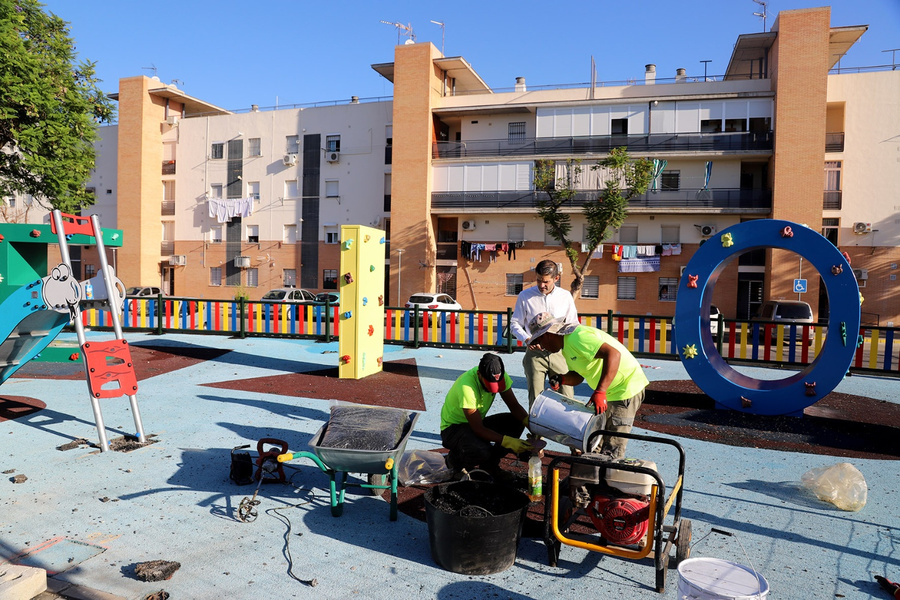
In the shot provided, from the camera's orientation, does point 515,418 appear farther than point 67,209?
No

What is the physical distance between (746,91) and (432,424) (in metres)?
29.4

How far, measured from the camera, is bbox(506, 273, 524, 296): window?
34844 mm

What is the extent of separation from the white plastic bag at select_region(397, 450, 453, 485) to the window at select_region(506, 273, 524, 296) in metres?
28.6

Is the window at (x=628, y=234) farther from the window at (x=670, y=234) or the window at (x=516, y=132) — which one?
the window at (x=516, y=132)

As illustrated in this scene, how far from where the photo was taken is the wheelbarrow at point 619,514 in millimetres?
4262

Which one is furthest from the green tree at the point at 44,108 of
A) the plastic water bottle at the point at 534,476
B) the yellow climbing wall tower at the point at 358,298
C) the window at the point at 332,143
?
the plastic water bottle at the point at 534,476

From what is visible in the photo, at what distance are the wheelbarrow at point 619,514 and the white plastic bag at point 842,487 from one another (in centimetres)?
197

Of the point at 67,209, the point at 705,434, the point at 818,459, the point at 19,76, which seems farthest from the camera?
the point at 67,209

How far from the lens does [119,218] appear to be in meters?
41.0

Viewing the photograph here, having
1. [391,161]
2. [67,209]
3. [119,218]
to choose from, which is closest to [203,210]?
[119,218]

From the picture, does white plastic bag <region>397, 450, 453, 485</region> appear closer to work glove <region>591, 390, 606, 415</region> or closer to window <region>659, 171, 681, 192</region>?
work glove <region>591, 390, 606, 415</region>

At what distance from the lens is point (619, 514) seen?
14.6ft

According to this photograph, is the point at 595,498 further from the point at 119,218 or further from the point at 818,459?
the point at 119,218

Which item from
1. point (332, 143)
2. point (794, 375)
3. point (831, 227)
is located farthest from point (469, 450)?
point (332, 143)
